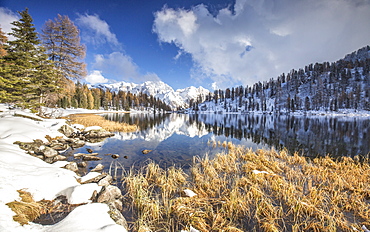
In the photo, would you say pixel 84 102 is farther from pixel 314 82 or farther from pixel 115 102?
pixel 314 82

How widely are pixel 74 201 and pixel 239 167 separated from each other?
874 cm

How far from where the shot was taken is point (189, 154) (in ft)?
43.1

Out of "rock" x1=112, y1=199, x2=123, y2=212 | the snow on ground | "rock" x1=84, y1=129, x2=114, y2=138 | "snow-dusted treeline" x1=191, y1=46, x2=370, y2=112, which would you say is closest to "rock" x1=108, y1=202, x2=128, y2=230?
the snow on ground

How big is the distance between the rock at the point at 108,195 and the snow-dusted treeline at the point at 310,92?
13591 cm

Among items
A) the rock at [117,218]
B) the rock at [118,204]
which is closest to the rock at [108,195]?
the rock at [118,204]

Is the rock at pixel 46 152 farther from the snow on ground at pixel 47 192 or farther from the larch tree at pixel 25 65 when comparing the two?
the larch tree at pixel 25 65

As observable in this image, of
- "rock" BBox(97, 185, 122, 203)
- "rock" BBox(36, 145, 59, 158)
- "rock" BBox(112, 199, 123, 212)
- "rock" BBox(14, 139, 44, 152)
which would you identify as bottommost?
"rock" BBox(112, 199, 123, 212)

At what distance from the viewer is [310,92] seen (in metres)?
126

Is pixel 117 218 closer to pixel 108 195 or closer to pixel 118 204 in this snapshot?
pixel 118 204

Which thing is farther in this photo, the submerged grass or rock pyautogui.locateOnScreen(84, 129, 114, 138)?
rock pyautogui.locateOnScreen(84, 129, 114, 138)

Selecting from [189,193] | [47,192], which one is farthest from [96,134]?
[189,193]

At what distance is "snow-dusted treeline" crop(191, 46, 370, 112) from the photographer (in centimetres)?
10531

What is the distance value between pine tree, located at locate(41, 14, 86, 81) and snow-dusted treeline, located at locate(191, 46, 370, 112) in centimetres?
13012

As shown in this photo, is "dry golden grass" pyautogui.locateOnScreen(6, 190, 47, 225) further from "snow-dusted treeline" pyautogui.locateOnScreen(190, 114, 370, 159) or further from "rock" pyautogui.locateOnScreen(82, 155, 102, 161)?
"snow-dusted treeline" pyautogui.locateOnScreen(190, 114, 370, 159)
